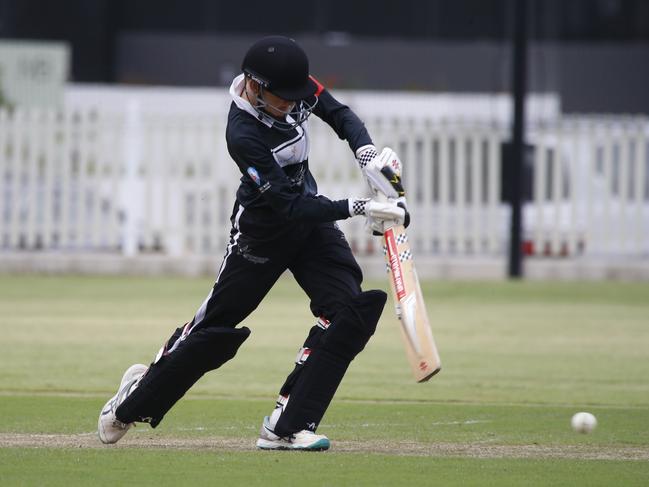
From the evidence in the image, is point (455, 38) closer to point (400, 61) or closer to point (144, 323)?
point (400, 61)

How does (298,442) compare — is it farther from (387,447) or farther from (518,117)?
(518,117)

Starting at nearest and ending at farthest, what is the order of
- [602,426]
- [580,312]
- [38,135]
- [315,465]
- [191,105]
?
[315,465]
[602,426]
[580,312]
[38,135]
[191,105]

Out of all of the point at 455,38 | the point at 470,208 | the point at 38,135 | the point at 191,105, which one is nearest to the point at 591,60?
the point at 455,38

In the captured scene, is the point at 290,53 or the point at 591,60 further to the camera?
the point at 591,60

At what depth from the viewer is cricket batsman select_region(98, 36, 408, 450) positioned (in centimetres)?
654

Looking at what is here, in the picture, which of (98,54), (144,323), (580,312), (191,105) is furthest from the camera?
(98,54)

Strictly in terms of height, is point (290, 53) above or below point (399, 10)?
above

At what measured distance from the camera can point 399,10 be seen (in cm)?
3519

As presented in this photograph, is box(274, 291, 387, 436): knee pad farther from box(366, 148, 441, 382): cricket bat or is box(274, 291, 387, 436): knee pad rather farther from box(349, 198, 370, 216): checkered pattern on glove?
box(349, 198, 370, 216): checkered pattern on glove

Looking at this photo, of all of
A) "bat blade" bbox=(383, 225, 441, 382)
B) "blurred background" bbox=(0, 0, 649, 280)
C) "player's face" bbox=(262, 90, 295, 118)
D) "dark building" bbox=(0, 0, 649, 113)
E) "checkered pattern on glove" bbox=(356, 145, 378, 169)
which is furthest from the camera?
"dark building" bbox=(0, 0, 649, 113)

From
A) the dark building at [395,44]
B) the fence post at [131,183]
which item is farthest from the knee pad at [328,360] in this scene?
the dark building at [395,44]

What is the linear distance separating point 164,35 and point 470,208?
1729 cm

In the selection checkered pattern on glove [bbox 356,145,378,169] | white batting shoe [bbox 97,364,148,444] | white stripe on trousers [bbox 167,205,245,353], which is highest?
checkered pattern on glove [bbox 356,145,378,169]

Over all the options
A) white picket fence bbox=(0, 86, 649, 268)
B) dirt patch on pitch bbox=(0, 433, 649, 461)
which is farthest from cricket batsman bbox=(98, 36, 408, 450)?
white picket fence bbox=(0, 86, 649, 268)
